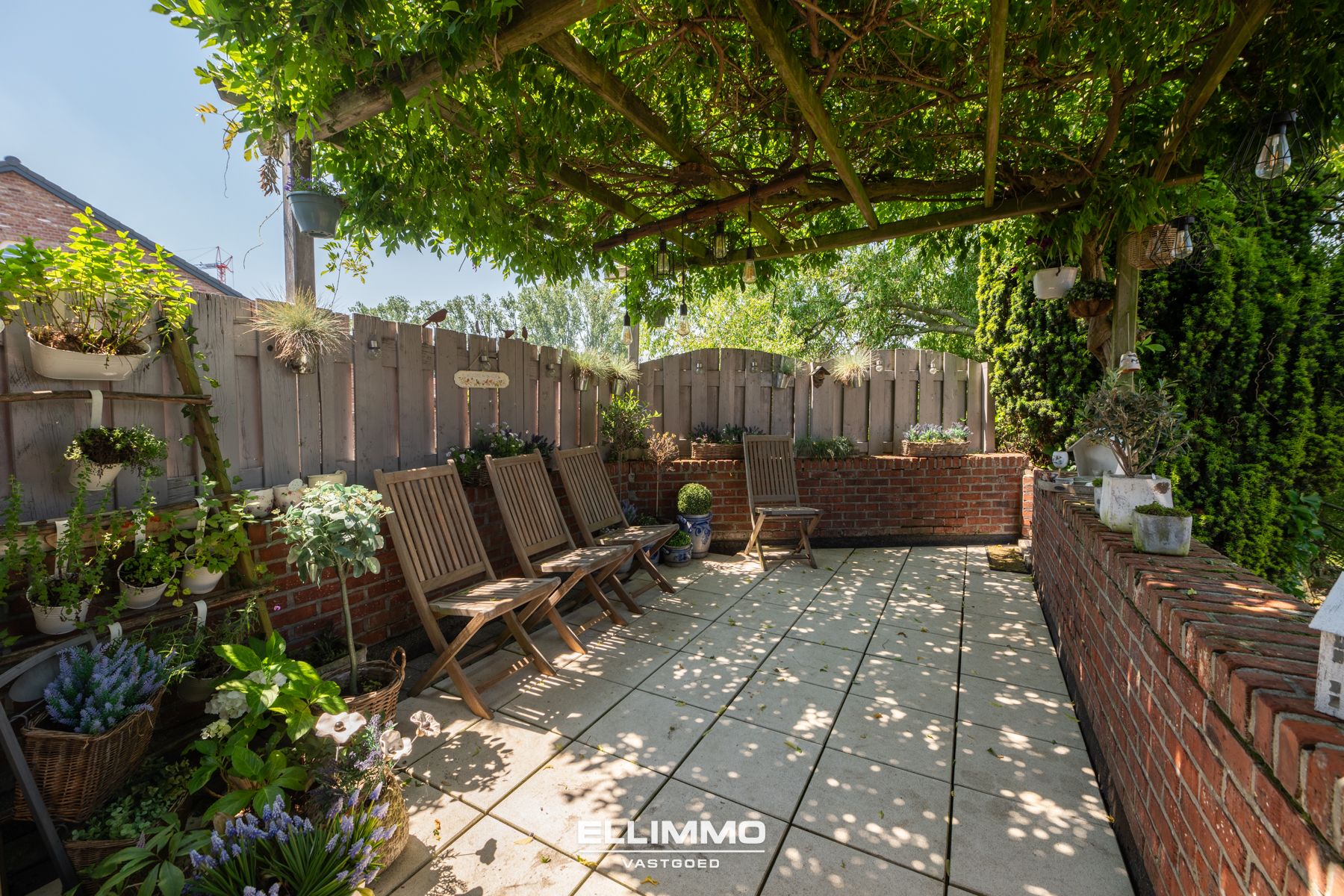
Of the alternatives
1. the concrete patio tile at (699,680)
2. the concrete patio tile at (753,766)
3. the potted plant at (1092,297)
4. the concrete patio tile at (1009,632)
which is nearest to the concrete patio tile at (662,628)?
the concrete patio tile at (699,680)

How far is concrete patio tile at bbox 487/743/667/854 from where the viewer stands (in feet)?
6.00

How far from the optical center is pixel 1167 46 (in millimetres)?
2502

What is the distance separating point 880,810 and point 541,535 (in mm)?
2416

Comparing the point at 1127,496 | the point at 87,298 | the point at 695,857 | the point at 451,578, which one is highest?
the point at 87,298

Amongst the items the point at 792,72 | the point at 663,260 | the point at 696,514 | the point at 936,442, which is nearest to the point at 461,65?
the point at 792,72

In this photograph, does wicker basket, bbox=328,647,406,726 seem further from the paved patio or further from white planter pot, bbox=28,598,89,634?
white planter pot, bbox=28,598,89,634

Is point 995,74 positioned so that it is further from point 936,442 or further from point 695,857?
point 936,442

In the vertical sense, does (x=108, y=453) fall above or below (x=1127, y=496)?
above

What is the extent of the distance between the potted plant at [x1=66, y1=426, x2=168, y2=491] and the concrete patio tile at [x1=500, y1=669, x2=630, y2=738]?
1.70 metres

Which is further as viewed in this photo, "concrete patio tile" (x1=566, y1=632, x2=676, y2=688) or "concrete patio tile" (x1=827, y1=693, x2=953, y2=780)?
"concrete patio tile" (x1=566, y1=632, x2=676, y2=688)

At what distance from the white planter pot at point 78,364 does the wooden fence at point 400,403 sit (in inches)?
2.2

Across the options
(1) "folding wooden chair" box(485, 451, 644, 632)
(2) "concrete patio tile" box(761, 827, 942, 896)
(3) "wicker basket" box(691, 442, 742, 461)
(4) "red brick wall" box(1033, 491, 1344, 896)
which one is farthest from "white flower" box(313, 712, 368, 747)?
(3) "wicker basket" box(691, 442, 742, 461)

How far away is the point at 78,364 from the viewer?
185 centimetres

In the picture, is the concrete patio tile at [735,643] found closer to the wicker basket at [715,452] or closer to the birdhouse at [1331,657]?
the wicker basket at [715,452]
